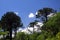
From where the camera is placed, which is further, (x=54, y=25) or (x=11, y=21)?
(x=11, y=21)

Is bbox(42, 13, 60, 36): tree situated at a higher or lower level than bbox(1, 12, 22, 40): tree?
lower

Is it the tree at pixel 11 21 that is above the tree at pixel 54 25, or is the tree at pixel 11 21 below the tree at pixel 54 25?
above

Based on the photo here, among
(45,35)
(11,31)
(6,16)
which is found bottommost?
(45,35)

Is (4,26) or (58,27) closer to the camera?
(58,27)

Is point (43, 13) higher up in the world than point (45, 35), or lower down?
higher up

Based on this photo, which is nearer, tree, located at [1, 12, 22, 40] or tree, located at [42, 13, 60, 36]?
tree, located at [42, 13, 60, 36]

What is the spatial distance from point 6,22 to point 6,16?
125cm

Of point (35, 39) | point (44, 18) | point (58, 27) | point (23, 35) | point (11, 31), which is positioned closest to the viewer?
point (58, 27)

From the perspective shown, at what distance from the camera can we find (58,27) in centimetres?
2320

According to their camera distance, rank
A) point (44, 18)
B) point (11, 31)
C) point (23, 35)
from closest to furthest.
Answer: point (23, 35) → point (44, 18) → point (11, 31)

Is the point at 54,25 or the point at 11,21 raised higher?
the point at 11,21

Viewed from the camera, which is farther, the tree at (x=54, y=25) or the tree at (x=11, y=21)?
the tree at (x=11, y=21)

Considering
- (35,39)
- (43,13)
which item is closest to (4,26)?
(43,13)

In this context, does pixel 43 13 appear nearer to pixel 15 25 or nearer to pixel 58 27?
pixel 15 25
